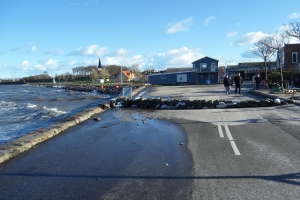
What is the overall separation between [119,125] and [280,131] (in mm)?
5576

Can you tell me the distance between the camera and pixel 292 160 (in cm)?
610

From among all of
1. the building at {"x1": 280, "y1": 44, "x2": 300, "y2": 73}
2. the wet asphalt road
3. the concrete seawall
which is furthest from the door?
the wet asphalt road

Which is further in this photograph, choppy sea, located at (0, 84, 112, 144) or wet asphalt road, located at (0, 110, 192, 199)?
choppy sea, located at (0, 84, 112, 144)

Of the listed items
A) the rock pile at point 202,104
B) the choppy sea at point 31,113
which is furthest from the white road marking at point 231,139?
the choppy sea at point 31,113

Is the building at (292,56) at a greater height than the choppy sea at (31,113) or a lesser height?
greater

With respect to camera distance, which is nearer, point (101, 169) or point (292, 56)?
point (101, 169)

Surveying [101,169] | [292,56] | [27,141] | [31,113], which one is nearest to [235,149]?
[101,169]

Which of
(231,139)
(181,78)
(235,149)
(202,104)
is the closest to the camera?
(235,149)

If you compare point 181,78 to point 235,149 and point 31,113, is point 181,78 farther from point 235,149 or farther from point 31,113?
point 235,149

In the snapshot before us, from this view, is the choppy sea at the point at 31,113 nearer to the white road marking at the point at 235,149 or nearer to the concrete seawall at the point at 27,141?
the concrete seawall at the point at 27,141

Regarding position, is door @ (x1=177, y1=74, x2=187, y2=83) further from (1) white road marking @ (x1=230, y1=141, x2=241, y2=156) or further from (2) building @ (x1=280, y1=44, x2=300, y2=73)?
(1) white road marking @ (x1=230, y1=141, x2=241, y2=156)

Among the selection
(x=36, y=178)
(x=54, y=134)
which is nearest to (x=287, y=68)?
(x=54, y=134)

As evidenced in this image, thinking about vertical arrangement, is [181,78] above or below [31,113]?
→ above

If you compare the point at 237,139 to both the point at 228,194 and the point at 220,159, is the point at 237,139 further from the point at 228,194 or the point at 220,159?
the point at 228,194
